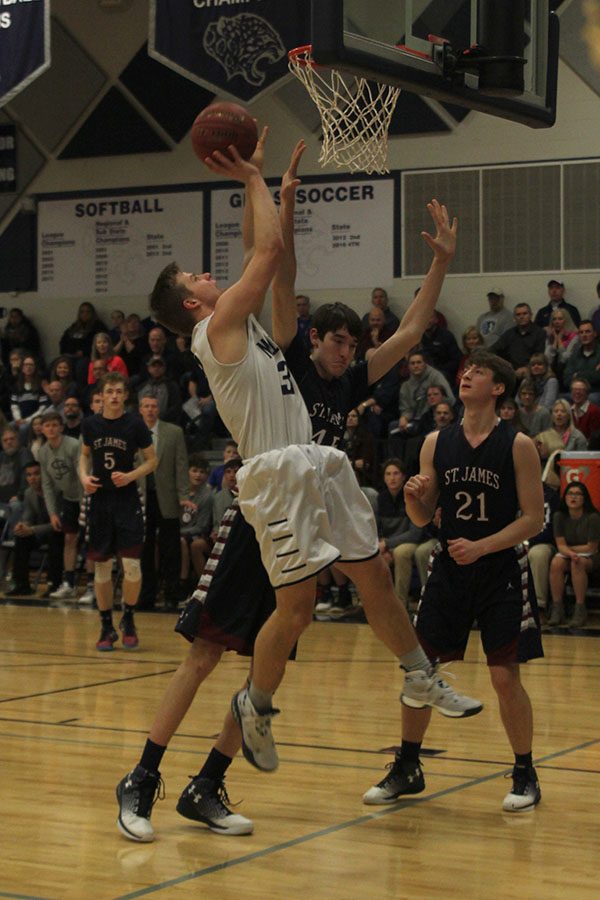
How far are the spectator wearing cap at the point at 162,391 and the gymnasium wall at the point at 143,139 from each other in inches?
114

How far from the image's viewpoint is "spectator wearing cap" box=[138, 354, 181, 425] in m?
16.1

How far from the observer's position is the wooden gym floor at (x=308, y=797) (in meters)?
4.44

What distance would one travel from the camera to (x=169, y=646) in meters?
11.0

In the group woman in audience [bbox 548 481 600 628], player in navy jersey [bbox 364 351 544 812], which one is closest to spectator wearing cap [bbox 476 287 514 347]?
woman in audience [bbox 548 481 600 628]

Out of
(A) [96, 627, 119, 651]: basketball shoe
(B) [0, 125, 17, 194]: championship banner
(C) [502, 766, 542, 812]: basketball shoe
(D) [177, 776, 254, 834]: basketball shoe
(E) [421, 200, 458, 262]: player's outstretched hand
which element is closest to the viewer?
(D) [177, 776, 254, 834]: basketball shoe

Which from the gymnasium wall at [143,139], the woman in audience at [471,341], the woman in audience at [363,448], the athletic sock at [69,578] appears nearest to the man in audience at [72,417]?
the athletic sock at [69,578]

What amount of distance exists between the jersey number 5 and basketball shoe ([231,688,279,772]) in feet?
4.07

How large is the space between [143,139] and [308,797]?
50.7 feet

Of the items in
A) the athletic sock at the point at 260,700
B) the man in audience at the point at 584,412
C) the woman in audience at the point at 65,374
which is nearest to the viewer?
the athletic sock at the point at 260,700

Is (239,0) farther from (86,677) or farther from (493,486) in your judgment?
(493,486)

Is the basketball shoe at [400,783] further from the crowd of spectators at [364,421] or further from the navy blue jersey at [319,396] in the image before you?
the crowd of spectators at [364,421]

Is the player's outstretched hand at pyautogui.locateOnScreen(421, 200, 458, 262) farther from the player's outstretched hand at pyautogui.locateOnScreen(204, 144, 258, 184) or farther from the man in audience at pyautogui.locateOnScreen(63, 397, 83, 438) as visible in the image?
the man in audience at pyautogui.locateOnScreen(63, 397, 83, 438)

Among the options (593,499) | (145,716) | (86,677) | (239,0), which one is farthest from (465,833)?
(239,0)

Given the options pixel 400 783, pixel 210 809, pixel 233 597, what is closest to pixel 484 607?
pixel 400 783
